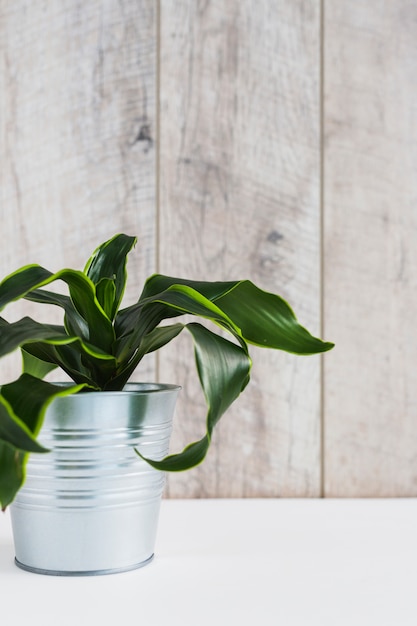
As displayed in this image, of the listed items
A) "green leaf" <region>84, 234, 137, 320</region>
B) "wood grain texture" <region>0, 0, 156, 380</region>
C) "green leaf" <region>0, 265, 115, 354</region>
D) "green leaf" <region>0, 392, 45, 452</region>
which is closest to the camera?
"green leaf" <region>0, 392, 45, 452</region>

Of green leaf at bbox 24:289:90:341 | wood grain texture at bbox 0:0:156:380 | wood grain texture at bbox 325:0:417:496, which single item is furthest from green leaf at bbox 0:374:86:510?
wood grain texture at bbox 325:0:417:496

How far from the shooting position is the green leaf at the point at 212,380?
57cm

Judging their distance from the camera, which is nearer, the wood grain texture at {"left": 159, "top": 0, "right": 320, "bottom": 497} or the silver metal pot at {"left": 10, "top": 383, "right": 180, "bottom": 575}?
the silver metal pot at {"left": 10, "top": 383, "right": 180, "bottom": 575}

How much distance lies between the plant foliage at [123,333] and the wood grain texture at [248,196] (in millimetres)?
326

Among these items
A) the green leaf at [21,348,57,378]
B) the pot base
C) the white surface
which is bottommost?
the white surface

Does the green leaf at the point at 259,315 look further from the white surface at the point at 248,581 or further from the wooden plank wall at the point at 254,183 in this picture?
the wooden plank wall at the point at 254,183

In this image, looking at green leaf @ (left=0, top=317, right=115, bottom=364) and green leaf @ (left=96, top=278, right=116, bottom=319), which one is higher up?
green leaf @ (left=96, top=278, right=116, bottom=319)

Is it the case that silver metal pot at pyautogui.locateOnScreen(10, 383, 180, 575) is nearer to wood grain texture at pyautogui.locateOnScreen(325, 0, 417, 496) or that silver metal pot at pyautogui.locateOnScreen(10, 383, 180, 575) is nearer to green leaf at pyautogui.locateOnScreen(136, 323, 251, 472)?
green leaf at pyautogui.locateOnScreen(136, 323, 251, 472)

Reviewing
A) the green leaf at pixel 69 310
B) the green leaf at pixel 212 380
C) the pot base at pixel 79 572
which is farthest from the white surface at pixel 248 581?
the green leaf at pixel 69 310

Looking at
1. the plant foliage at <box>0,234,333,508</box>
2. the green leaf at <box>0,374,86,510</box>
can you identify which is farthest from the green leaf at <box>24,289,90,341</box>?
the green leaf at <box>0,374,86,510</box>

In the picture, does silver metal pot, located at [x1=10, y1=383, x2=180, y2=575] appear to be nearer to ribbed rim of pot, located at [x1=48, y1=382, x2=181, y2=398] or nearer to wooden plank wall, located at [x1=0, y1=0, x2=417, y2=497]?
ribbed rim of pot, located at [x1=48, y1=382, x2=181, y2=398]

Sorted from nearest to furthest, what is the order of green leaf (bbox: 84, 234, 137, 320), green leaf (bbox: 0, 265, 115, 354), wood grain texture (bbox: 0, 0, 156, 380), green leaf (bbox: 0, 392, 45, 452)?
green leaf (bbox: 0, 392, 45, 452) < green leaf (bbox: 0, 265, 115, 354) < green leaf (bbox: 84, 234, 137, 320) < wood grain texture (bbox: 0, 0, 156, 380)

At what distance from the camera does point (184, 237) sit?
1060 mm

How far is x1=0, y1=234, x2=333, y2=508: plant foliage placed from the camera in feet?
1.88
